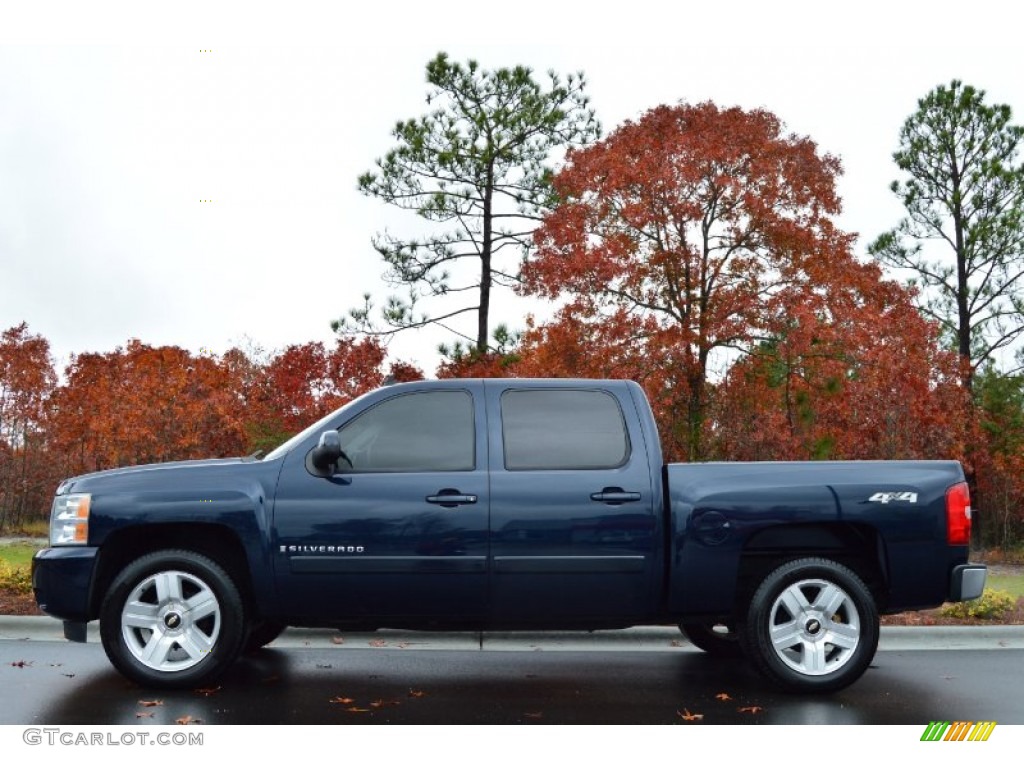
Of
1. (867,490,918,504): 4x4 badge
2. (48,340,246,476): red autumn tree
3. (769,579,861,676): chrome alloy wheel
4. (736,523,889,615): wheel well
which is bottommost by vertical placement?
(769,579,861,676): chrome alloy wheel

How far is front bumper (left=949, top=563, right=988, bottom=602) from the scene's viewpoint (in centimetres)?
764

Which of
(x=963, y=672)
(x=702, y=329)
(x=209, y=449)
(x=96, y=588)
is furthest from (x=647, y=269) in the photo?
(x=96, y=588)

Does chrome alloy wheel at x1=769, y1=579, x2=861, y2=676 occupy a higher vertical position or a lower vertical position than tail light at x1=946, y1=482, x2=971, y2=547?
lower

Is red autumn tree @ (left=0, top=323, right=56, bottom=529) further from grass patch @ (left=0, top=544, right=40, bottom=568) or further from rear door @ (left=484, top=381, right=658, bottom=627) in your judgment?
rear door @ (left=484, top=381, right=658, bottom=627)

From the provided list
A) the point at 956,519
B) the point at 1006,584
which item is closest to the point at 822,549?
the point at 956,519

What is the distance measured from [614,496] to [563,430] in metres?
0.59

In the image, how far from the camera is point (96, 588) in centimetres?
779

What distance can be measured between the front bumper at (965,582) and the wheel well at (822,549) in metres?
0.43

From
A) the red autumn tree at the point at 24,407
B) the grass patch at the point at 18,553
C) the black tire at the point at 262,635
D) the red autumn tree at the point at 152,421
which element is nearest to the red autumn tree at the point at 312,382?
the red autumn tree at the point at 152,421

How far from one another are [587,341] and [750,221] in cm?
463

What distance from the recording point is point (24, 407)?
40562mm

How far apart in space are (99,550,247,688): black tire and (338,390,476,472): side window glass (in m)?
1.23

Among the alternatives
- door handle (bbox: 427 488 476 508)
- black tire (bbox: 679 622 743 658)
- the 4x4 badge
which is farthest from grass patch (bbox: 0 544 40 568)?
the 4x4 badge

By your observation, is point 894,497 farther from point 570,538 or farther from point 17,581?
point 17,581
